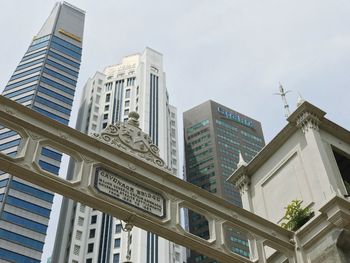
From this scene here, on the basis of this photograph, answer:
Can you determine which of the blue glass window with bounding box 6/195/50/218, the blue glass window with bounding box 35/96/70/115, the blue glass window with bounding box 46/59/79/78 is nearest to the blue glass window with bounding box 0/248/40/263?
the blue glass window with bounding box 6/195/50/218

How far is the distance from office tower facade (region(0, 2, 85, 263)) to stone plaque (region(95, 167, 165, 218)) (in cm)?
4546

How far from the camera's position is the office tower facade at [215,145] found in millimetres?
121250

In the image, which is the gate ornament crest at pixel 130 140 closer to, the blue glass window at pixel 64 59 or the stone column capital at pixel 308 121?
the stone column capital at pixel 308 121

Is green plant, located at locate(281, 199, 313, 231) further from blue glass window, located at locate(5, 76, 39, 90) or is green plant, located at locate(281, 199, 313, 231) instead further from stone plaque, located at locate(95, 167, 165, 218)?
blue glass window, located at locate(5, 76, 39, 90)

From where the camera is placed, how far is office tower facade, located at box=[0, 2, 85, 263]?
73.6 m

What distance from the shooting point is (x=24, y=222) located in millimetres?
75375

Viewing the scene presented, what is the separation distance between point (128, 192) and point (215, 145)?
122m

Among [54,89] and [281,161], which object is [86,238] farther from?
[281,161]

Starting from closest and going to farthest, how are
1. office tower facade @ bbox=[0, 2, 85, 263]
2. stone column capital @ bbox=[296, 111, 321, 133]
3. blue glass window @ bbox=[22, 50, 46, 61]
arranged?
stone column capital @ bbox=[296, 111, 321, 133] → office tower facade @ bbox=[0, 2, 85, 263] → blue glass window @ bbox=[22, 50, 46, 61]

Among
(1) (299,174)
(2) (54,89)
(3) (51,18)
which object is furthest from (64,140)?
(3) (51,18)

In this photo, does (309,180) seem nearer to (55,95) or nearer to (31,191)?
(31,191)

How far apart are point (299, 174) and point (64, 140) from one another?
7.35 m

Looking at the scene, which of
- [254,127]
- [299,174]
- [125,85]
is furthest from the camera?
[254,127]

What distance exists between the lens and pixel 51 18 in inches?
4956
